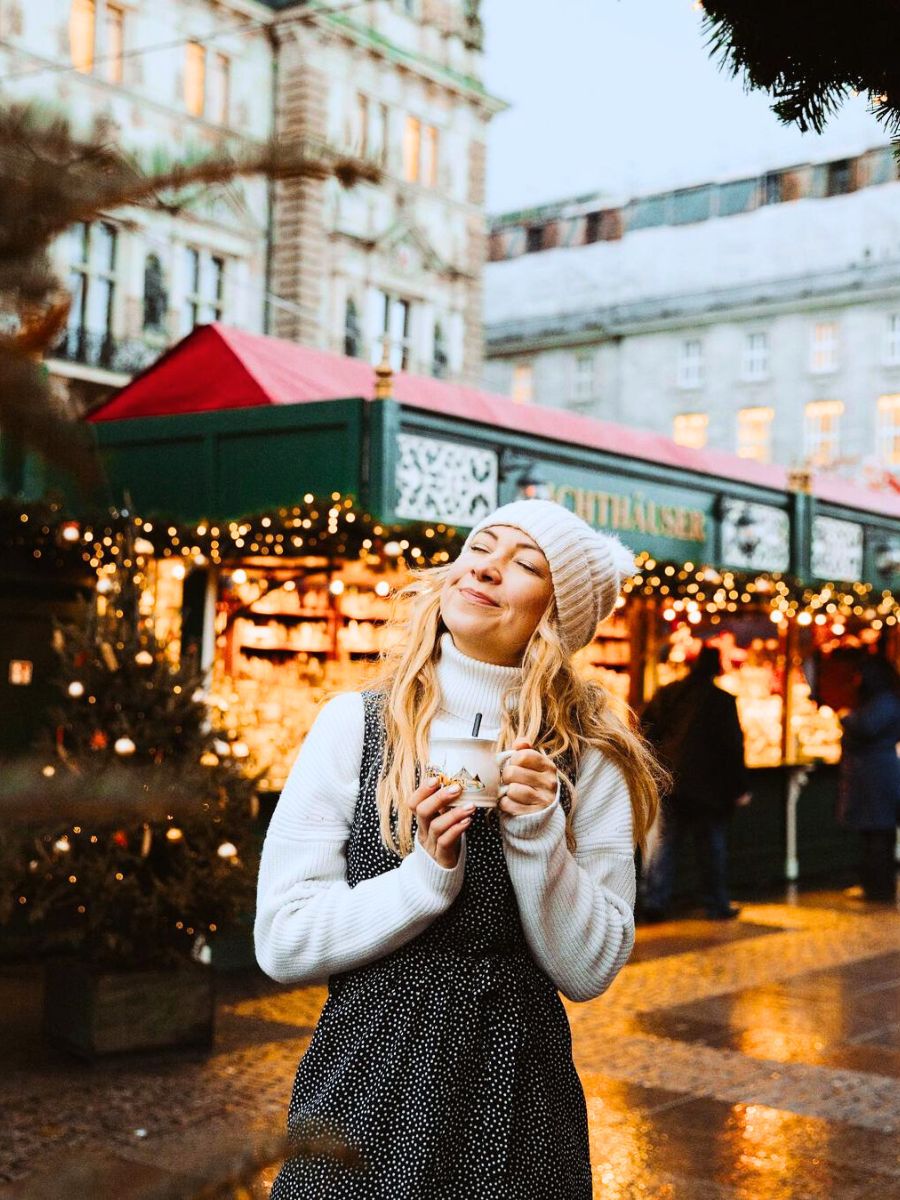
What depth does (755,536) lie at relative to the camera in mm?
11359

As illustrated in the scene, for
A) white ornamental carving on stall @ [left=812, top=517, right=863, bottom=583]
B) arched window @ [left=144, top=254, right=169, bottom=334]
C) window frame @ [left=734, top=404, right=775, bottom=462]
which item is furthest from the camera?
window frame @ [left=734, top=404, right=775, bottom=462]

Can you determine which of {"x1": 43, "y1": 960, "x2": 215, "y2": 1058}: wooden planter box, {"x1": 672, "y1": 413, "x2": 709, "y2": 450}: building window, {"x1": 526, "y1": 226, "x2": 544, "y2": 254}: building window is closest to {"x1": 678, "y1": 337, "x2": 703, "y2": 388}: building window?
{"x1": 672, "y1": 413, "x2": 709, "y2": 450}: building window

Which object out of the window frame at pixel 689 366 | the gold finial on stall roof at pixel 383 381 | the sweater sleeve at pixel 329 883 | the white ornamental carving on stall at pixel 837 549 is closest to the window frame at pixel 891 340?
the window frame at pixel 689 366

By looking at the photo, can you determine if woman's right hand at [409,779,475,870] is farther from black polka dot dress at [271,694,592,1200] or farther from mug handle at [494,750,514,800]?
black polka dot dress at [271,694,592,1200]

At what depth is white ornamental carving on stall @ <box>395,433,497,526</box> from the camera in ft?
27.1

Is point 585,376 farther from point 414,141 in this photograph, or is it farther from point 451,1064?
point 451,1064

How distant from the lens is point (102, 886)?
629 cm

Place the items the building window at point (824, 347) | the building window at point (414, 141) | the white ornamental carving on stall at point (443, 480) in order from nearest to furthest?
the white ornamental carving on stall at point (443, 480) < the building window at point (414, 141) < the building window at point (824, 347)

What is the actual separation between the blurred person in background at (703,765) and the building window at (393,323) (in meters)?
18.5

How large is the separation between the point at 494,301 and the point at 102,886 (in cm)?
4597

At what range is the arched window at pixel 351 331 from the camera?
28094mm

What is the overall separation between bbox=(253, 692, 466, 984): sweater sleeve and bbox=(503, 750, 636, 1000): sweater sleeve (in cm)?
12

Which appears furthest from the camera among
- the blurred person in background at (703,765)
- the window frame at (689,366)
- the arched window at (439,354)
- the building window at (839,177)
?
the window frame at (689,366)

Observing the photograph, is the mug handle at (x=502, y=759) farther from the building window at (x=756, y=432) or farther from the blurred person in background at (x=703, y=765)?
the building window at (x=756, y=432)
